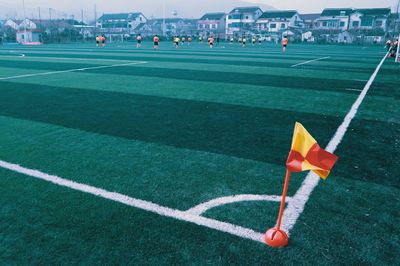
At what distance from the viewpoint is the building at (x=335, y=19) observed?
80.8m

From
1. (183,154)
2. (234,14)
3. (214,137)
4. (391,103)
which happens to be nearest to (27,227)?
(183,154)

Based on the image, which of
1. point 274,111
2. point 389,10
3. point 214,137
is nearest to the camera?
point 214,137

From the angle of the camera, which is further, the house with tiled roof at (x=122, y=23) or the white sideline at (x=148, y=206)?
the house with tiled roof at (x=122, y=23)

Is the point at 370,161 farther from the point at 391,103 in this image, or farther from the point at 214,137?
the point at 391,103

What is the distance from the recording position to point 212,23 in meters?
105

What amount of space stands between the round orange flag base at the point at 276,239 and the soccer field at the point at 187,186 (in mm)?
66

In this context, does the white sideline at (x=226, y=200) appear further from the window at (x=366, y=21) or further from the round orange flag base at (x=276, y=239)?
the window at (x=366, y=21)

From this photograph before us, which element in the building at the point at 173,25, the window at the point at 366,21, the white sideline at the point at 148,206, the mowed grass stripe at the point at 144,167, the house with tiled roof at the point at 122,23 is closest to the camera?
the white sideline at the point at 148,206

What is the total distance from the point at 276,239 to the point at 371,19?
3489 inches

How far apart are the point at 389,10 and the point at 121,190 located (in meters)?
92.7

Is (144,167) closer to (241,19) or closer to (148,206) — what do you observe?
(148,206)

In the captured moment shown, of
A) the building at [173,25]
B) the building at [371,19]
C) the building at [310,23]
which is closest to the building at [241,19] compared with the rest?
the building at [310,23]

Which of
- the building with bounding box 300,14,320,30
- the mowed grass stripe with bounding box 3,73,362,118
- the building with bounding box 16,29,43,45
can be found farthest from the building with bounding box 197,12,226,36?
the mowed grass stripe with bounding box 3,73,362,118

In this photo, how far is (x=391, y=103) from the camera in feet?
29.8
